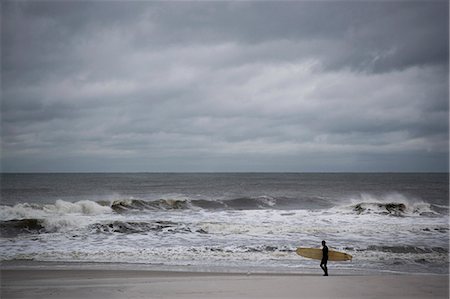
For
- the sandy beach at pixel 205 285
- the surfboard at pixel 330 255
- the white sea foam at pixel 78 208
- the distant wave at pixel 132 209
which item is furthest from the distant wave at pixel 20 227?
the surfboard at pixel 330 255

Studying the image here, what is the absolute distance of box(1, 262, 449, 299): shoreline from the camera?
927 centimetres

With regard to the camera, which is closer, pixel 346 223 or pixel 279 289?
pixel 279 289

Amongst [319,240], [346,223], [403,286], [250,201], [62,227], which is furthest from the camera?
[250,201]

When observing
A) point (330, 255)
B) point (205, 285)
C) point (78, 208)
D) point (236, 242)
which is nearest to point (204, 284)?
point (205, 285)

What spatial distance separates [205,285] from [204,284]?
0.11 metres

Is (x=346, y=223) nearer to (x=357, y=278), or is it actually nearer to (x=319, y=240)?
(x=319, y=240)

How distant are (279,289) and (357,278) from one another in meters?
2.83

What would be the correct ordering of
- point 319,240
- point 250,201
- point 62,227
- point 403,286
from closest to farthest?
1. point 403,286
2. point 319,240
3. point 62,227
4. point 250,201

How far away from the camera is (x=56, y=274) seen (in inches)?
451

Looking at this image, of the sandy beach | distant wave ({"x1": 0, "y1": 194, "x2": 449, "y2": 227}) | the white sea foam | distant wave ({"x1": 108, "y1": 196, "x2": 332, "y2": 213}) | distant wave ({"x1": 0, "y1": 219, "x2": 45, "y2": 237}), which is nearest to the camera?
the sandy beach

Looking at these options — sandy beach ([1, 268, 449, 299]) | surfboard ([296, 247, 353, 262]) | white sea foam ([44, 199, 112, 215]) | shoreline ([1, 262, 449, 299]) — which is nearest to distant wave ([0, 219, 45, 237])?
white sea foam ([44, 199, 112, 215])

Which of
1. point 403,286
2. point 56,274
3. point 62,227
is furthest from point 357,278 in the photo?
point 62,227

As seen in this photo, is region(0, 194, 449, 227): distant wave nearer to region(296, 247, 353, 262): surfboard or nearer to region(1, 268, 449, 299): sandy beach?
region(1, 268, 449, 299): sandy beach

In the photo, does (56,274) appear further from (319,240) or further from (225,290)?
(319,240)
